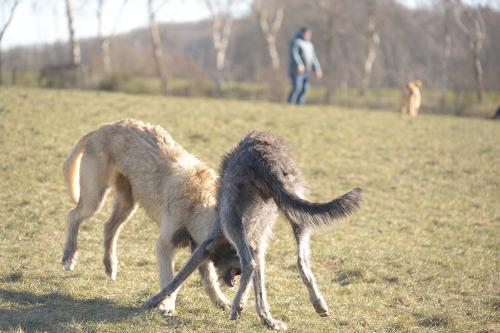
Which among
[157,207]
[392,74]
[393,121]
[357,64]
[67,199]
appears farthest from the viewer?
[357,64]

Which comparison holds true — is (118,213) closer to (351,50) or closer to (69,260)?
(69,260)

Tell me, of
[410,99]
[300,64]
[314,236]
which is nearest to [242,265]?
[314,236]

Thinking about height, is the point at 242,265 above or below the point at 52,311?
above

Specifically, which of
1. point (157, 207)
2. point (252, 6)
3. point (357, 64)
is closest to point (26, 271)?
point (157, 207)

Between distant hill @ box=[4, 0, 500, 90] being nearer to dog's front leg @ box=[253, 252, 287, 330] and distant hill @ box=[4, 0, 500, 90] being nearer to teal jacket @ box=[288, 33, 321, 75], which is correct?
teal jacket @ box=[288, 33, 321, 75]

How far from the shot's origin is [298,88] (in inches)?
730

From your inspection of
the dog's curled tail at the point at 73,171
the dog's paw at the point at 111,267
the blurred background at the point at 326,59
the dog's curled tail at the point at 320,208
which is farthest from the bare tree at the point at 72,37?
the dog's curled tail at the point at 320,208

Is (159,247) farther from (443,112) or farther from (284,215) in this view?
(443,112)

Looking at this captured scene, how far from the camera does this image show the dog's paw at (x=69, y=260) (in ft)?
19.1

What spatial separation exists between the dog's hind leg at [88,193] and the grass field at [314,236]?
0.85 feet

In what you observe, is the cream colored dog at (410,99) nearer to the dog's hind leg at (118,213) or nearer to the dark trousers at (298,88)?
the dark trousers at (298,88)

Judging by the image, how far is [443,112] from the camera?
21.9 m

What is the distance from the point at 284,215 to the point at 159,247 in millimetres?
1131

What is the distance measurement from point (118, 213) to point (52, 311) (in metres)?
1.71
